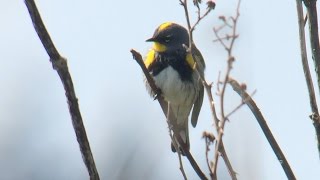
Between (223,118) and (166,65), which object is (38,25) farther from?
(166,65)

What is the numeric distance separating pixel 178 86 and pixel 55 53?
4.60 m

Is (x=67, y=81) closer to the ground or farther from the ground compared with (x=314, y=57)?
farther from the ground

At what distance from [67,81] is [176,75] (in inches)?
180

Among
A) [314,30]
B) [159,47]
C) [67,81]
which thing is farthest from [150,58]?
[67,81]

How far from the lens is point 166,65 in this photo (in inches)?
220

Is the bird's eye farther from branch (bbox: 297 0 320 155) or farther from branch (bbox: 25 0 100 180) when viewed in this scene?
branch (bbox: 25 0 100 180)

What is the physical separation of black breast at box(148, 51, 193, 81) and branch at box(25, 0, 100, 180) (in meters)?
4.51

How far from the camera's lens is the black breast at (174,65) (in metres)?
5.58

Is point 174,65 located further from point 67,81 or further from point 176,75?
point 67,81

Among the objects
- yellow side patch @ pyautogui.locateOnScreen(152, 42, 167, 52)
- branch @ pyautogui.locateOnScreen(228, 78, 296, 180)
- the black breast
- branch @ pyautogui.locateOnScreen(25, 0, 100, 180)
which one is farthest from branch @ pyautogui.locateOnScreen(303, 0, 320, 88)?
yellow side patch @ pyautogui.locateOnScreen(152, 42, 167, 52)

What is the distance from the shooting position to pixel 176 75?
5578 mm

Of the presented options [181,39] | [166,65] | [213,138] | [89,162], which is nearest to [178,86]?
[166,65]

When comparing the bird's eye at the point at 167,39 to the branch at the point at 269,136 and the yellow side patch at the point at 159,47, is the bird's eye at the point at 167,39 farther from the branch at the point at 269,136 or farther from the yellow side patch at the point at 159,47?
the branch at the point at 269,136

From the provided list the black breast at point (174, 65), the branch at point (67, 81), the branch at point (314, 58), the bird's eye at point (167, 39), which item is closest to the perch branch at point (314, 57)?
the branch at point (314, 58)
